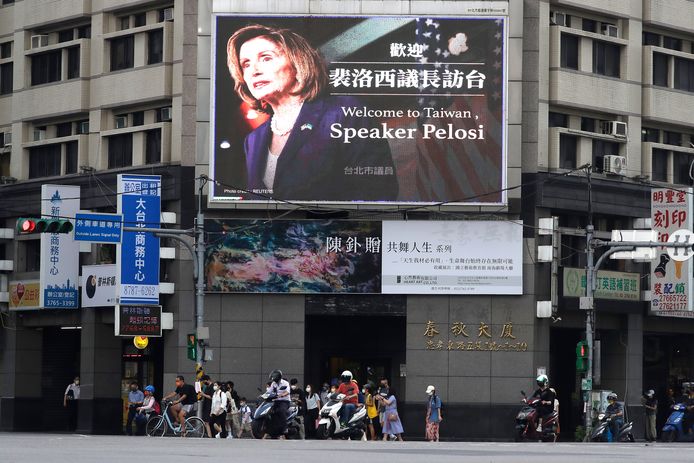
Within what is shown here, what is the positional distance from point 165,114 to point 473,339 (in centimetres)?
1235

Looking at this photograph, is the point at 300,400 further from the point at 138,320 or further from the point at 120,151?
the point at 120,151

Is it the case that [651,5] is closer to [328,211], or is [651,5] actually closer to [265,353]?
[328,211]

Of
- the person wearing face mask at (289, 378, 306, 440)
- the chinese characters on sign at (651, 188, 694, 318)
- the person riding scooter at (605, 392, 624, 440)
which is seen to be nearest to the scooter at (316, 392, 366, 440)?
the person wearing face mask at (289, 378, 306, 440)

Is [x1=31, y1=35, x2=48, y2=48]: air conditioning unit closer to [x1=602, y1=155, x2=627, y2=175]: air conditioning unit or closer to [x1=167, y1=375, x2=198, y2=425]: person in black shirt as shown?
[x1=167, y1=375, x2=198, y2=425]: person in black shirt

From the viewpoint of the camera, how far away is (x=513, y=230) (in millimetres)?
48094

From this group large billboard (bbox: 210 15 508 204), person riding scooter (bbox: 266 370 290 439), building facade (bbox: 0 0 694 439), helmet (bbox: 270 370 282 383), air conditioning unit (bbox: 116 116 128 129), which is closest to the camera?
helmet (bbox: 270 370 282 383)

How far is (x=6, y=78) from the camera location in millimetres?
56625

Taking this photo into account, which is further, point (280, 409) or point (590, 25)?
point (590, 25)

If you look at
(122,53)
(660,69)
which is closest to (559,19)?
(660,69)

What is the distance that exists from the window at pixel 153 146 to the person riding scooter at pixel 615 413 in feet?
53.3

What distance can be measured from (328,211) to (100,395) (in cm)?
978

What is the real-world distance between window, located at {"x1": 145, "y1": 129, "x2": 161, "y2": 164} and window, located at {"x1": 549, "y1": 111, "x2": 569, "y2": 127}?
41.2ft

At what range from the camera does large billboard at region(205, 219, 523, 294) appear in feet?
157

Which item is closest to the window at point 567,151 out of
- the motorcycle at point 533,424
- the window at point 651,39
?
the window at point 651,39
